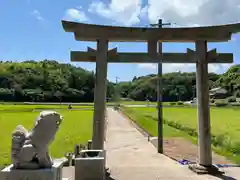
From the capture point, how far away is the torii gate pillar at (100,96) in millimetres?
9203

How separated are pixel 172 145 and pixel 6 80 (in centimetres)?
8112

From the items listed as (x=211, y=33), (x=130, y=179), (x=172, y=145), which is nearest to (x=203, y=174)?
(x=130, y=179)

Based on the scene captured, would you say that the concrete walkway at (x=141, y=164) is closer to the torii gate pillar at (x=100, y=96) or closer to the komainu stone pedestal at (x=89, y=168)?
the torii gate pillar at (x=100, y=96)

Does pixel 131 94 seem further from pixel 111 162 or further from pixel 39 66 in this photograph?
pixel 111 162

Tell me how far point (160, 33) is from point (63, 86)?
82844 millimetres

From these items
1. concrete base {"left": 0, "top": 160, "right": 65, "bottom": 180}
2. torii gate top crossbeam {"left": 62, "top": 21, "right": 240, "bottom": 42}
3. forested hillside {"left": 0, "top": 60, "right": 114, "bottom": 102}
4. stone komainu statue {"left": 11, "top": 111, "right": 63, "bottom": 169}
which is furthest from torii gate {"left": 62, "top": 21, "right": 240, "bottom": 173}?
forested hillside {"left": 0, "top": 60, "right": 114, "bottom": 102}

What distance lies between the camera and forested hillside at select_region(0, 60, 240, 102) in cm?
8379

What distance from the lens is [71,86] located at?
311 ft

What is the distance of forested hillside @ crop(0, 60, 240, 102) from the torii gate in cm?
7225

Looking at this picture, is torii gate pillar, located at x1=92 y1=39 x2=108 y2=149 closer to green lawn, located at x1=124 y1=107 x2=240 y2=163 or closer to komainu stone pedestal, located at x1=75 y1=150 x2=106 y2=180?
komainu stone pedestal, located at x1=75 y1=150 x2=106 y2=180

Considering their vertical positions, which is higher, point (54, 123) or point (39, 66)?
point (39, 66)

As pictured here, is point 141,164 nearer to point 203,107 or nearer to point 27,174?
point 203,107

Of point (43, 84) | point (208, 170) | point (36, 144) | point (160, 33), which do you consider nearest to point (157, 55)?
point (160, 33)

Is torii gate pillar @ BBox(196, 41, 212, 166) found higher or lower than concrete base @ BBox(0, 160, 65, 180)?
higher
